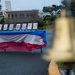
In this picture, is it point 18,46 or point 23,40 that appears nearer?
point 23,40

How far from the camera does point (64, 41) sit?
93cm

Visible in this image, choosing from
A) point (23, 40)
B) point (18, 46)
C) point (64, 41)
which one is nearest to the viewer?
point (64, 41)

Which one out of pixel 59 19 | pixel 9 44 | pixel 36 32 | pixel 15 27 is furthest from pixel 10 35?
pixel 59 19

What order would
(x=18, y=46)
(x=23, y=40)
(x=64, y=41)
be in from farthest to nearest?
(x=18, y=46)
(x=23, y=40)
(x=64, y=41)

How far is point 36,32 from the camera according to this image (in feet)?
37.6

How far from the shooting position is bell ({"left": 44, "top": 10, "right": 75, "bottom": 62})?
3.02 ft

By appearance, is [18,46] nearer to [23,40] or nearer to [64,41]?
[23,40]

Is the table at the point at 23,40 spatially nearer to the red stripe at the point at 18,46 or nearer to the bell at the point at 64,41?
the red stripe at the point at 18,46

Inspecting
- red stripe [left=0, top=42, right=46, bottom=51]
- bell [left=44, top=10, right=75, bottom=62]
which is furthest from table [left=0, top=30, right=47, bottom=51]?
bell [left=44, top=10, right=75, bottom=62]

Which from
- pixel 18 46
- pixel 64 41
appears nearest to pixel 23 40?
pixel 18 46

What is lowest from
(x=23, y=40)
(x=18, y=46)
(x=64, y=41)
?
(x=18, y=46)

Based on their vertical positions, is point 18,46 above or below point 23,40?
below

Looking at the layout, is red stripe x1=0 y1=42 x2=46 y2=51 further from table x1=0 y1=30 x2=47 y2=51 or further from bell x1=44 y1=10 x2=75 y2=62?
bell x1=44 y1=10 x2=75 y2=62

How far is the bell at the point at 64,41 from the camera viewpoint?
919 millimetres
